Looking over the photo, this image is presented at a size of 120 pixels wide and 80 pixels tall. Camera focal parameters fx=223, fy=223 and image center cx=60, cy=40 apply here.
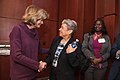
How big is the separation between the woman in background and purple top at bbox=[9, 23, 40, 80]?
5.85ft

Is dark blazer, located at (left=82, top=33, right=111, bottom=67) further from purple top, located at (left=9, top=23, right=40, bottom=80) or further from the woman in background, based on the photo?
purple top, located at (left=9, top=23, right=40, bottom=80)

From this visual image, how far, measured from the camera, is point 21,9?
4.87m

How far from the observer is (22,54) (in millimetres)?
2402

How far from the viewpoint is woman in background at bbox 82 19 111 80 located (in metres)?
4.13

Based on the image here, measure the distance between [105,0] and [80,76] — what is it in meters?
1.71

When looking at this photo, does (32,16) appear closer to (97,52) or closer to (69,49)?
(69,49)

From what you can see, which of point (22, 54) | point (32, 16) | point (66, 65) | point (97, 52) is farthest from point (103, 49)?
point (22, 54)

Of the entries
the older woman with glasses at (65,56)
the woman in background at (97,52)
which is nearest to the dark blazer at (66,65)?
the older woman with glasses at (65,56)

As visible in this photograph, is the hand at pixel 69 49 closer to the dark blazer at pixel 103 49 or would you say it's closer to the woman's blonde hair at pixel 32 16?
the woman's blonde hair at pixel 32 16

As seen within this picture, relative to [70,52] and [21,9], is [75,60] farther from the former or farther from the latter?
[21,9]

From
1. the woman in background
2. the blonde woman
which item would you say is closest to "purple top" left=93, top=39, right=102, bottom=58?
the woman in background

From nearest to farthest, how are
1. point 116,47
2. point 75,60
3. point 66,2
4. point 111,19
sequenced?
point 75,60
point 116,47
point 111,19
point 66,2

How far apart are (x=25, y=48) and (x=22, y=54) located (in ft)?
0.29

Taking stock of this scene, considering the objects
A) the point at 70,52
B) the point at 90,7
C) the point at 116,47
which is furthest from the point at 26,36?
the point at 90,7
